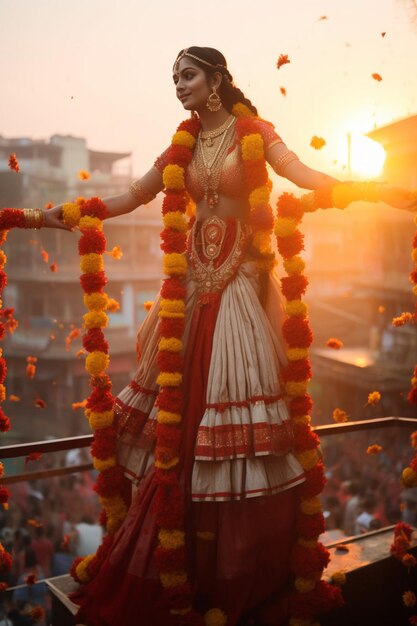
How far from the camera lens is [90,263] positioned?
10.5 feet

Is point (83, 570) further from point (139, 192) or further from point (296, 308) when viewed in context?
point (139, 192)

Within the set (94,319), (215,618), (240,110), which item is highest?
(240,110)

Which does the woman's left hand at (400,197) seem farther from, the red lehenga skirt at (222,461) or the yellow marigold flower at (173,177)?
the yellow marigold flower at (173,177)

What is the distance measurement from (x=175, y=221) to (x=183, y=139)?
42 centimetres

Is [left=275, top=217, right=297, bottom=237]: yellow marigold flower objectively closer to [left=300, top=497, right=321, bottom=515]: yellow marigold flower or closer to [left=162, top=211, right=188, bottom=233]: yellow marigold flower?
[left=162, top=211, right=188, bottom=233]: yellow marigold flower

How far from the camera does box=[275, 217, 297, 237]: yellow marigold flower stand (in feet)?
10.1

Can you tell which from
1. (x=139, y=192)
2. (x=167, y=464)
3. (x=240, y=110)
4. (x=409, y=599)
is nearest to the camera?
(x=167, y=464)

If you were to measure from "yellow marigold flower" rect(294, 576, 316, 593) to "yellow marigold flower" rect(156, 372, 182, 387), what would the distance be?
3.40ft

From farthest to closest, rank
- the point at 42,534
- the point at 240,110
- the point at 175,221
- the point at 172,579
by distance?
1. the point at 42,534
2. the point at 240,110
3. the point at 175,221
4. the point at 172,579

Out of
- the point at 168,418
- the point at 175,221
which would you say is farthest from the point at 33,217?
the point at 168,418

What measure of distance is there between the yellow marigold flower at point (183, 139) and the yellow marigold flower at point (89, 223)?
0.54 m

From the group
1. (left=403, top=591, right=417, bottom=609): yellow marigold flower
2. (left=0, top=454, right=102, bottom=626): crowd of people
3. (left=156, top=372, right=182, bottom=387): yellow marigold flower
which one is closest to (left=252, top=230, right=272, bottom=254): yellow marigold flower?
(left=156, top=372, right=182, bottom=387): yellow marigold flower

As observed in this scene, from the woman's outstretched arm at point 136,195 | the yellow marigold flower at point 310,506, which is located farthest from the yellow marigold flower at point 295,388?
the woman's outstretched arm at point 136,195

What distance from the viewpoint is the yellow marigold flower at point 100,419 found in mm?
3184
